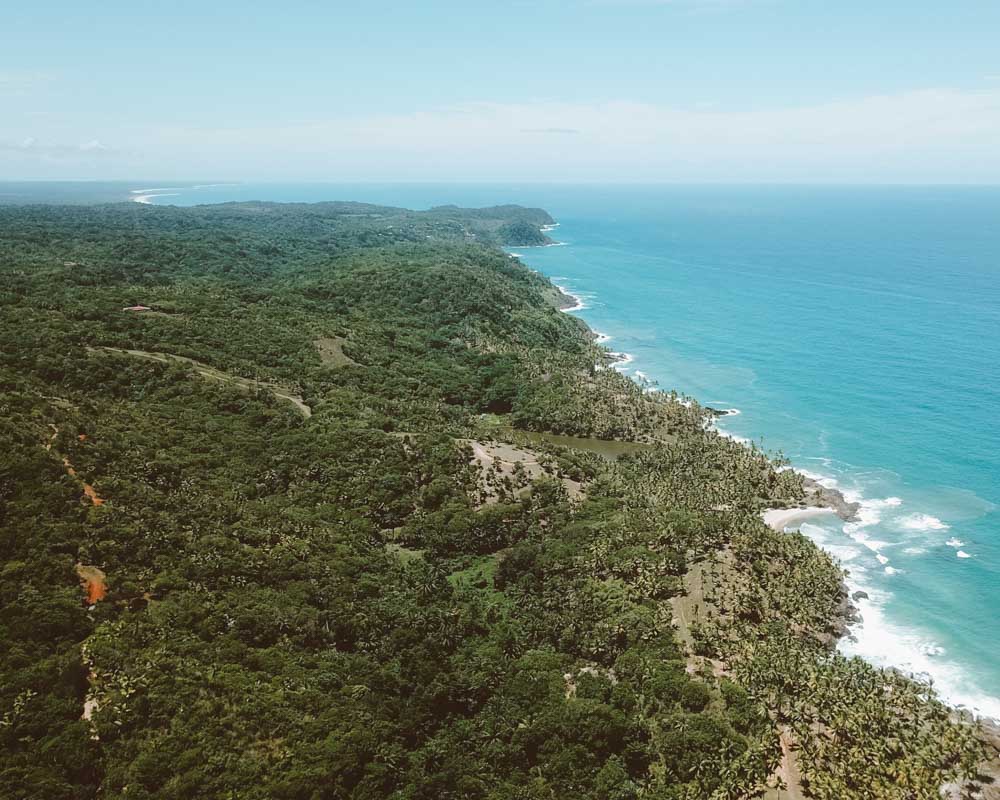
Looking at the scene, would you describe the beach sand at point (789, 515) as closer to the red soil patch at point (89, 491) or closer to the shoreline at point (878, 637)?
the shoreline at point (878, 637)

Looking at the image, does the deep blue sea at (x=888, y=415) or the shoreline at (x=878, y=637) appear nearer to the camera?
the shoreline at (x=878, y=637)

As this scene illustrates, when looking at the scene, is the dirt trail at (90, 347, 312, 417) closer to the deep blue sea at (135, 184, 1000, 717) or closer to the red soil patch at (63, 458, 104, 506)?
the red soil patch at (63, 458, 104, 506)

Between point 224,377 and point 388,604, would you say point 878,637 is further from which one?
point 224,377

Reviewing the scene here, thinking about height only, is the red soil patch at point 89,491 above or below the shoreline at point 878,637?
above

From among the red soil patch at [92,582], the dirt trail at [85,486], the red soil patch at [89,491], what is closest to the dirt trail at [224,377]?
the dirt trail at [85,486]

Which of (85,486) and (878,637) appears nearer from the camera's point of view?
(85,486)

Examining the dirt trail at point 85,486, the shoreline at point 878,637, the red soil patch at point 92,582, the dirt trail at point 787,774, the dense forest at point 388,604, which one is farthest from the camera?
the dirt trail at point 85,486

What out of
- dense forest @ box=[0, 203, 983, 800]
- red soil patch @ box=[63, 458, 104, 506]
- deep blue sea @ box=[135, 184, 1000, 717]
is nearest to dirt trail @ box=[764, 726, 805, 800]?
dense forest @ box=[0, 203, 983, 800]

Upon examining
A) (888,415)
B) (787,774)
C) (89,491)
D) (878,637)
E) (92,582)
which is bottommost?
(878,637)

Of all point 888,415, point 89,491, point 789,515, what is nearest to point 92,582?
point 89,491

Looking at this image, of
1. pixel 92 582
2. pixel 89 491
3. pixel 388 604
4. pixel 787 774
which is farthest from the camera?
pixel 388 604
